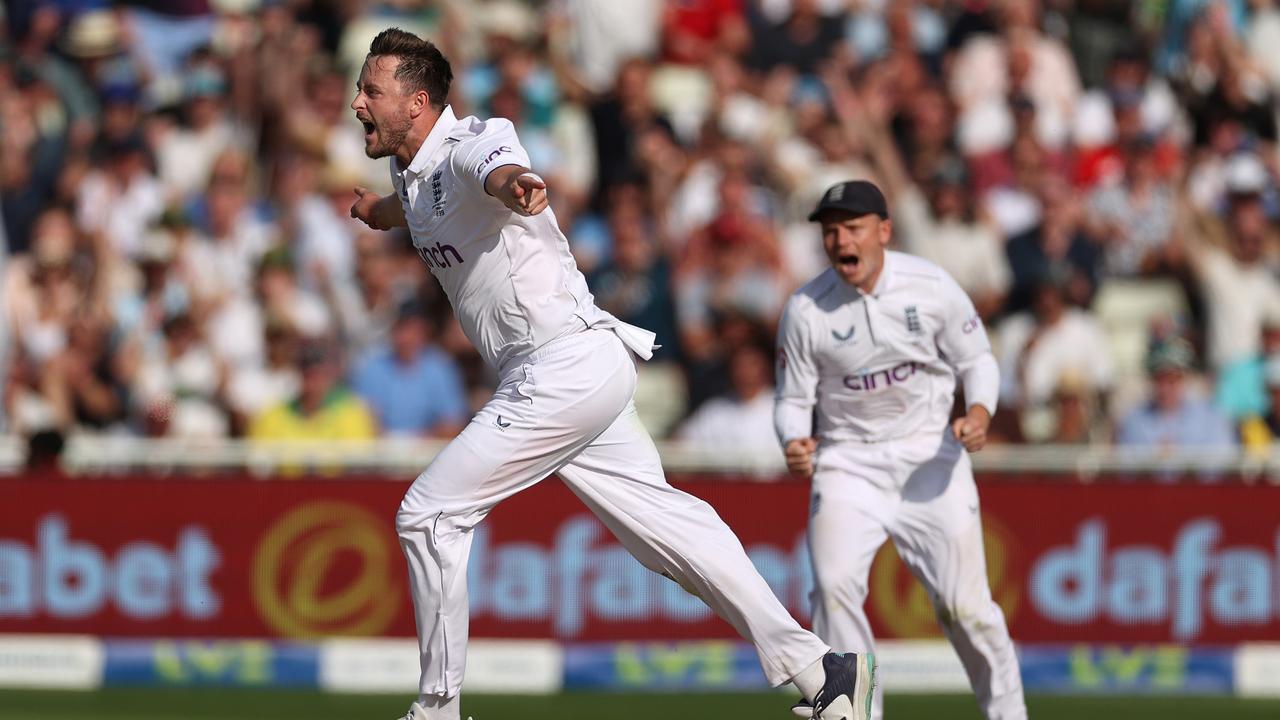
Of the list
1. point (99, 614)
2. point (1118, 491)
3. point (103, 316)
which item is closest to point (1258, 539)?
point (1118, 491)

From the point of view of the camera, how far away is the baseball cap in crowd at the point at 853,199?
8.59m

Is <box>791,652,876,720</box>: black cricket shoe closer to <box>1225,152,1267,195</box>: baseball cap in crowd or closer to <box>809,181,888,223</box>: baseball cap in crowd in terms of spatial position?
<box>809,181,888,223</box>: baseball cap in crowd

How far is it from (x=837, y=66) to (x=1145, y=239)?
3.00 m

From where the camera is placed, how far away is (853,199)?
8.59 metres

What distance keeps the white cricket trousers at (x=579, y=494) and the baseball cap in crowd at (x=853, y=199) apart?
5.12 feet

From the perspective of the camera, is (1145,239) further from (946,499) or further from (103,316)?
(103,316)

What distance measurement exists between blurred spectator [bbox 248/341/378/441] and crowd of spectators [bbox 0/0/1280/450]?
21 millimetres

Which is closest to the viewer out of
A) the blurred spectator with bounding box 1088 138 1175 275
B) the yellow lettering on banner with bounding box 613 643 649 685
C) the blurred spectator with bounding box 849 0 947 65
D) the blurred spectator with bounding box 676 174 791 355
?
the yellow lettering on banner with bounding box 613 643 649 685

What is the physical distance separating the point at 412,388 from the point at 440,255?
6.11m

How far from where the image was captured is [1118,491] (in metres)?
12.6

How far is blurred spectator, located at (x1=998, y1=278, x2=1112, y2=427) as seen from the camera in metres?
13.7

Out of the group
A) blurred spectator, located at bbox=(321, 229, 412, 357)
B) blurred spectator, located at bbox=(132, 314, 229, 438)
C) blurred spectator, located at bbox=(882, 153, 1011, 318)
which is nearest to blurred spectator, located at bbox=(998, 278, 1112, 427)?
blurred spectator, located at bbox=(882, 153, 1011, 318)

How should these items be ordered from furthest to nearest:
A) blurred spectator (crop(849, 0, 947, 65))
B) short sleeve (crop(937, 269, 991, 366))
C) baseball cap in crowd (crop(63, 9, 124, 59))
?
baseball cap in crowd (crop(63, 9, 124, 59)), blurred spectator (crop(849, 0, 947, 65)), short sleeve (crop(937, 269, 991, 366))

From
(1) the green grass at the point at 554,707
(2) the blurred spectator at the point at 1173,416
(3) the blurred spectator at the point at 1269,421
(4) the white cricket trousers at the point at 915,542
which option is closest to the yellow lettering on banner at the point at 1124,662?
(1) the green grass at the point at 554,707
